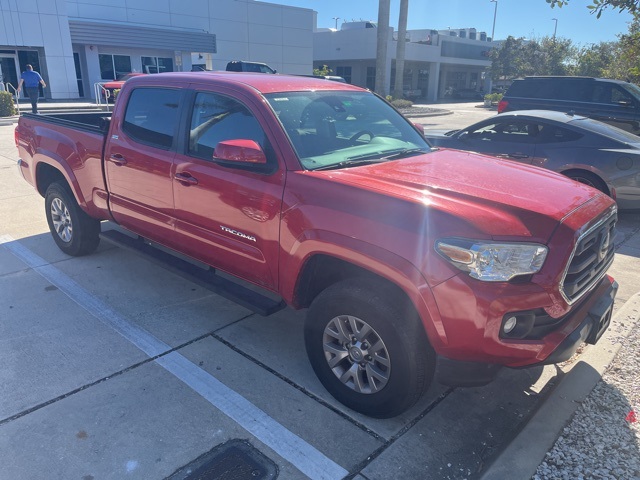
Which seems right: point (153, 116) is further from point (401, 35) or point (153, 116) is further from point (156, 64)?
point (156, 64)

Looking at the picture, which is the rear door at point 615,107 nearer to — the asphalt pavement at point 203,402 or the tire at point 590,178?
the tire at point 590,178

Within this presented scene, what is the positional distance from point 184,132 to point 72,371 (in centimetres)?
193

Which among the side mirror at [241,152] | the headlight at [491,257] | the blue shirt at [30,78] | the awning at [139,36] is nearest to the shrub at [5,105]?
the blue shirt at [30,78]

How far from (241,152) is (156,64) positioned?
1297 inches

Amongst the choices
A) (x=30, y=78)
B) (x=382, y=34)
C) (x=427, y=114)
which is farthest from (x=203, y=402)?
(x=427, y=114)

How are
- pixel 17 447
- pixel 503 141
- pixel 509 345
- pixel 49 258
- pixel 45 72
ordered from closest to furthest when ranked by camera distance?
pixel 509 345 < pixel 17 447 < pixel 49 258 < pixel 503 141 < pixel 45 72

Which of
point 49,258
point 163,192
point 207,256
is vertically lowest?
point 49,258

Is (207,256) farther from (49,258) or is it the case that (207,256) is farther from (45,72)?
(45,72)

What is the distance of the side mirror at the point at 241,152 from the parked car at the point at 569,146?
13.8 ft

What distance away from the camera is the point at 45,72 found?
89.3 feet

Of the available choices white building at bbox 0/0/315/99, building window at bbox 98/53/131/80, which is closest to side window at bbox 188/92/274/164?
white building at bbox 0/0/315/99

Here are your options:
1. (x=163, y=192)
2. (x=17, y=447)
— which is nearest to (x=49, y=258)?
(x=163, y=192)

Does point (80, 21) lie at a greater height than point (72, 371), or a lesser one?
greater

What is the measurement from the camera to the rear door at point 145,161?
13.4ft
